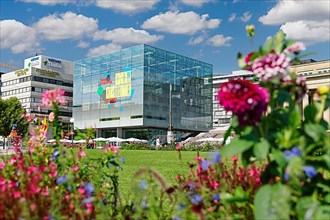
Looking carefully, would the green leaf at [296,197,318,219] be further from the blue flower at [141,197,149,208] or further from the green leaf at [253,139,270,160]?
the blue flower at [141,197,149,208]

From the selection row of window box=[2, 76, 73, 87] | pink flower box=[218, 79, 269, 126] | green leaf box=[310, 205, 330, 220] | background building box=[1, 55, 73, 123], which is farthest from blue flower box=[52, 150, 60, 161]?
row of window box=[2, 76, 73, 87]

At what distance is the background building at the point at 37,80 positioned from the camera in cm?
9931

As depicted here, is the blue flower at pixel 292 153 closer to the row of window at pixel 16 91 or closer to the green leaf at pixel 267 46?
the green leaf at pixel 267 46

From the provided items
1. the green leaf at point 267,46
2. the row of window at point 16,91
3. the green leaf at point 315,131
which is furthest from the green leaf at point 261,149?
the row of window at point 16,91

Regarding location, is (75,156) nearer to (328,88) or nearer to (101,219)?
(101,219)

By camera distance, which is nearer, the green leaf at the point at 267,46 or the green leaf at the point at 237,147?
the green leaf at the point at 237,147

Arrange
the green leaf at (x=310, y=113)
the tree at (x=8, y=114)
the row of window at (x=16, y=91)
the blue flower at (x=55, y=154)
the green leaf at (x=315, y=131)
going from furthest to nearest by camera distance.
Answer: the row of window at (x=16, y=91)
the tree at (x=8, y=114)
the blue flower at (x=55, y=154)
the green leaf at (x=310, y=113)
the green leaf at (x=315, y=131)

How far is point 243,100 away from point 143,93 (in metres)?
66.6

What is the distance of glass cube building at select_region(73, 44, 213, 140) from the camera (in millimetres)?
69812

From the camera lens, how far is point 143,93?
6875 cm

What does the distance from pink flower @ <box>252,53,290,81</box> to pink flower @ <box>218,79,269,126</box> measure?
19 cm

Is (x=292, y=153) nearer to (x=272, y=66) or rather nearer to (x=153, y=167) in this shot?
(x=272, y=66)

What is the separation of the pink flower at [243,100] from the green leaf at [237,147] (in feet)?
0.64

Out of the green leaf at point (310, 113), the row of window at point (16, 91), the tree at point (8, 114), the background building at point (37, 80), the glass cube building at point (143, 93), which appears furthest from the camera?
the row of window at point (16, 91)
